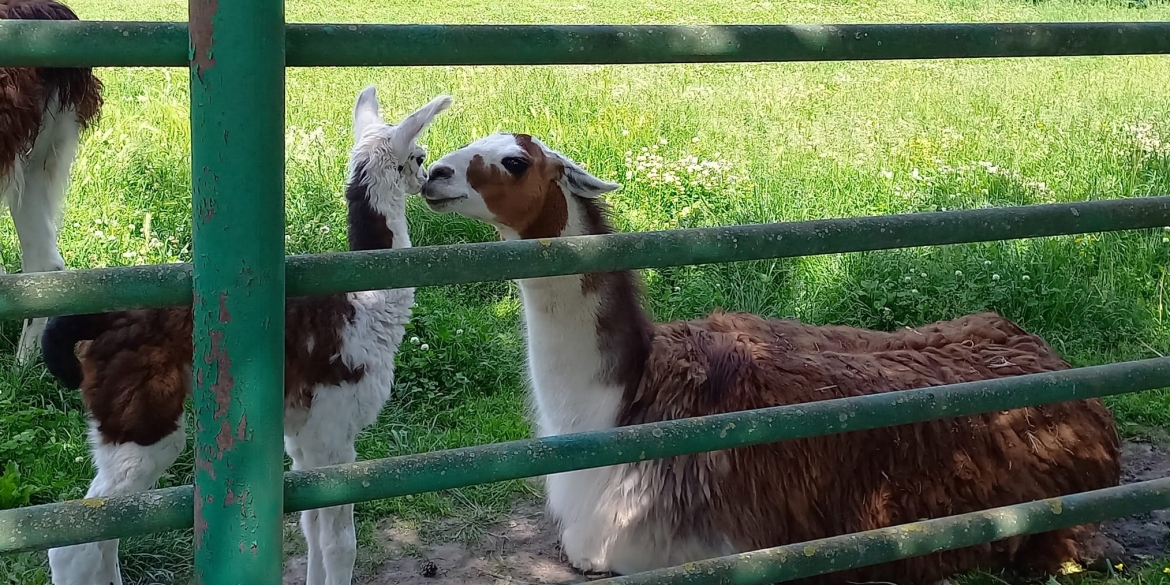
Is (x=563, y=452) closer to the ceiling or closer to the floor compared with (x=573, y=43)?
closer to the floor

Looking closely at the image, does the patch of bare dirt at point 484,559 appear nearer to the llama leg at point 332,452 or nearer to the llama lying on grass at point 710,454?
the llama lying on grass at point 710,454

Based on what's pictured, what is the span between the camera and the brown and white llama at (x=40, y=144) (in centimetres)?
448

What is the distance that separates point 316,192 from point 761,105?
407cm

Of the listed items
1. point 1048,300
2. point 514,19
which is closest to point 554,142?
point 1048,300

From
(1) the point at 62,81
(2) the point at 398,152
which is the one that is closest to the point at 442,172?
(2) the point at 398,152

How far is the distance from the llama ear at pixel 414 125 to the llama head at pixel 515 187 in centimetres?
13

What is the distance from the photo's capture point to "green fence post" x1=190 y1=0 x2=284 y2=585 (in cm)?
141

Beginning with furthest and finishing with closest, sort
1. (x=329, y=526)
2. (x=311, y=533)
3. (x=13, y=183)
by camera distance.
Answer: (x=13, y=183)
(x=311, y=533)
(x=329, y=526)

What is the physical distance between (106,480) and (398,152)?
1.28m

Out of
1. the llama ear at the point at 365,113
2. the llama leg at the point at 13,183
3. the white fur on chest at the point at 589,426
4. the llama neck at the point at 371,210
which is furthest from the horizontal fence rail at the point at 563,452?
the llama leg at the point at 13,183

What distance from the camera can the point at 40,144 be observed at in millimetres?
4773

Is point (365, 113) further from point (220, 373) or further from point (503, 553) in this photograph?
point (220, 373)

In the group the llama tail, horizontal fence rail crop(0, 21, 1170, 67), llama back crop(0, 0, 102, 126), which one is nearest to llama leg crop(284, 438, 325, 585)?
the llama tail

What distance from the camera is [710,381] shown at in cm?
346
